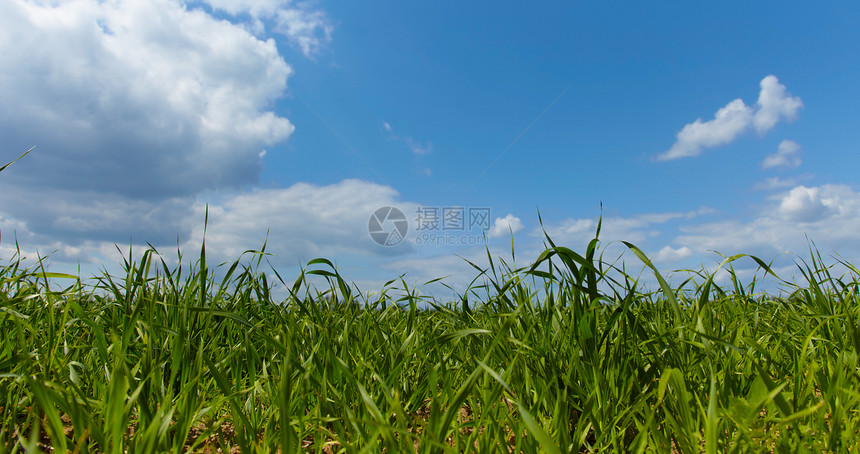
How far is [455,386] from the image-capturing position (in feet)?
6.68

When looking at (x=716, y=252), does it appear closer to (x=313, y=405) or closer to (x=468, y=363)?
(x=468, y=363)

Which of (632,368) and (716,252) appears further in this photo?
(716,252)

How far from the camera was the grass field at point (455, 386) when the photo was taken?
4.22ft

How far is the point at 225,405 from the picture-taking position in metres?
1.87

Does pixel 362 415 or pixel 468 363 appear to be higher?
pixel 468 363

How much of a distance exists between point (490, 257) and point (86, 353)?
192cm

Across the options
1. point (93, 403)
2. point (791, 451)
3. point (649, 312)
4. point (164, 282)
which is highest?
point (164, 282)

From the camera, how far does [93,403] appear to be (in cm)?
151

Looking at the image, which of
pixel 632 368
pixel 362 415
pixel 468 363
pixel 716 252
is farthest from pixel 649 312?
pixel 362 415

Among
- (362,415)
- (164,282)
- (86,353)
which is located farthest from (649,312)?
(86,353)

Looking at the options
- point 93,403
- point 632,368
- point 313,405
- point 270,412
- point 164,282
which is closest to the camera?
point 93,403

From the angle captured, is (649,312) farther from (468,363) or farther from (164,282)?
(164,282)

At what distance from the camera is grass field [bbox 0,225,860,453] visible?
4.22ft

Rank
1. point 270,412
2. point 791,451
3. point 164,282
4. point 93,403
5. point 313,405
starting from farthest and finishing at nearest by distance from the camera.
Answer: point 164,282 → point 313,405 → point 270,412 → point 93,403 → point 791,451
